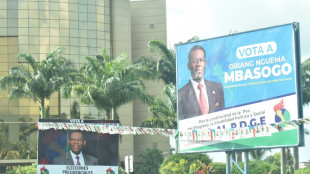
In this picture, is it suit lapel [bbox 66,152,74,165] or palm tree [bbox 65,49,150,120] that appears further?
palm tree [bbox 65,49,150,120]

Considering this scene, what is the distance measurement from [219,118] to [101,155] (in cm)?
930

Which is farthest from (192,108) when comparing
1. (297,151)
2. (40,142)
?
(297,151)

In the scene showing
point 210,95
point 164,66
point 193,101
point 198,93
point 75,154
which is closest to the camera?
point 210,95

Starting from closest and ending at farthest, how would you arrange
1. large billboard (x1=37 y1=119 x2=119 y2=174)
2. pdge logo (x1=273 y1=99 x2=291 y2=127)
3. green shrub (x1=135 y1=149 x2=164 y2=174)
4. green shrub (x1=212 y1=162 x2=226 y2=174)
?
pdge logo (x1=273 y1=99 x2=291 y2=127)
large billboard (x1=37 y1=119 x2=119 y2=174)
green shrub (x1=212 y1=162 x2=226 y2=174)
green shrub (x1=135 y1=149 x2=164 y2=174)

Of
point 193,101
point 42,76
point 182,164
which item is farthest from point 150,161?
point 193,101

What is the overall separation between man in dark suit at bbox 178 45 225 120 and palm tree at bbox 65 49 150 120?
39.7ft

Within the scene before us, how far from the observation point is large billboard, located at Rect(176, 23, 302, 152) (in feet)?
103

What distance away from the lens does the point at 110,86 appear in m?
46.7

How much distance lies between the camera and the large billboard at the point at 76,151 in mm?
39344

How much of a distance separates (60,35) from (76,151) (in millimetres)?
26780

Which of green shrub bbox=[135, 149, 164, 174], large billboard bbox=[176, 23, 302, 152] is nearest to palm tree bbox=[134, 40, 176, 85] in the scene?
large billboard bbox=[176, 23, 302, 152]

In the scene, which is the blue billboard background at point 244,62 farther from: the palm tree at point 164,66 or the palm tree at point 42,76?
the palm tree at point 42,76

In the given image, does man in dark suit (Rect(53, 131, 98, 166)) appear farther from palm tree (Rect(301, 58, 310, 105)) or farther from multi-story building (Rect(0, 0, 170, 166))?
multi-story building (Rect(0, 0, 170, 166))

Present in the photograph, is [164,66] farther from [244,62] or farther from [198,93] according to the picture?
[244,62]
